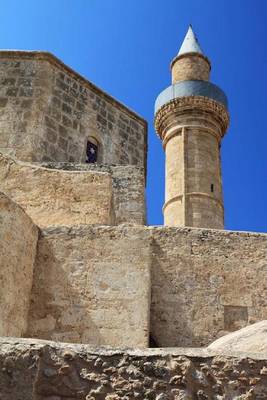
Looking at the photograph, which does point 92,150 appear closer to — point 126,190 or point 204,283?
point 126,190

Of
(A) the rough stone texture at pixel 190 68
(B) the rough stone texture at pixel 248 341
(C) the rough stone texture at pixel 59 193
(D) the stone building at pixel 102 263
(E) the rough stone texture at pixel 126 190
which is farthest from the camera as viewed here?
(A) the rough stone texture at pixel 190 68

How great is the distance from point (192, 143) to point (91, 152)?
28.0 feet

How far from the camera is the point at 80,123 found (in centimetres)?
985

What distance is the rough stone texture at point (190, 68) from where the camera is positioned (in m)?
19.5

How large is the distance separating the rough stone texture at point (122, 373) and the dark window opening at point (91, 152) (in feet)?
24.9

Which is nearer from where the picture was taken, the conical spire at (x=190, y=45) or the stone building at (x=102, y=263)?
the stone building at (x=102, y=263)

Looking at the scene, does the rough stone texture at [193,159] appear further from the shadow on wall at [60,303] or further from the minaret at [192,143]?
the shadow on wall at [60,303]

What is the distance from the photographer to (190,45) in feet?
67.4

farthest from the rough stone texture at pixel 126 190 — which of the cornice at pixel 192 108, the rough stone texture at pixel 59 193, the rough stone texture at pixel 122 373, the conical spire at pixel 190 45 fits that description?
the conical spire at pixel 190 45

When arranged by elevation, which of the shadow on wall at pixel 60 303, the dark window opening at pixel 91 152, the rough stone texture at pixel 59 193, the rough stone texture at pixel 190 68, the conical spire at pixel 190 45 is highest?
the conical spire at pixel 190 45

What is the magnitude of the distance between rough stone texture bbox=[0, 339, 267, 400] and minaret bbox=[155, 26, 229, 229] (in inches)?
563

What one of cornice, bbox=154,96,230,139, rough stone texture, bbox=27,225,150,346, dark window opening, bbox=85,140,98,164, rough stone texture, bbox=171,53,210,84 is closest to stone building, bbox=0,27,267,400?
rough stone texture, bbox=27,225,150,346

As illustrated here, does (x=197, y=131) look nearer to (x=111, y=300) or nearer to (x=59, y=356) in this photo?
(x=111, y=300)

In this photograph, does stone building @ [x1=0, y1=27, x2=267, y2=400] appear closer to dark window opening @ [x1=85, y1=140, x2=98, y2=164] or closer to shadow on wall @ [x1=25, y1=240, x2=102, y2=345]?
shadow on wall @ [x1=25, y1=240, x2=102, y2=345]
